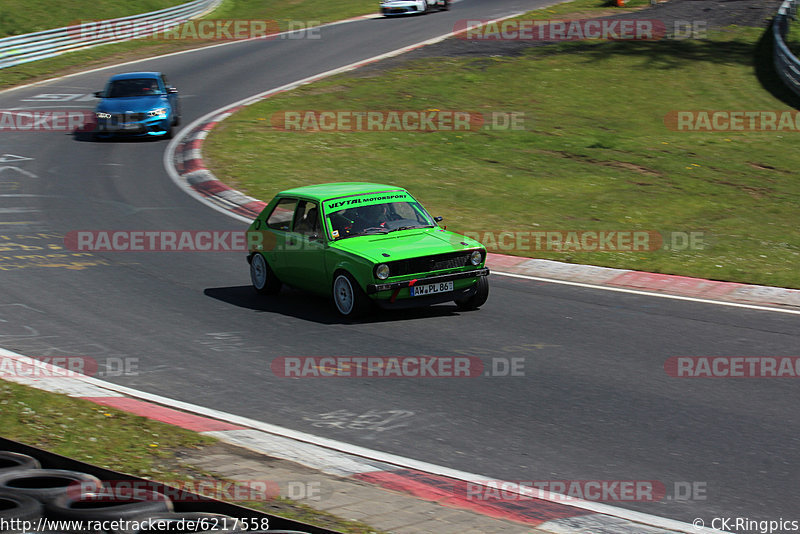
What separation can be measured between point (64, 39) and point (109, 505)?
35.5 metres

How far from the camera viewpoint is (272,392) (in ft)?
28.5

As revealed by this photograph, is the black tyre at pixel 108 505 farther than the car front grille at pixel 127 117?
No

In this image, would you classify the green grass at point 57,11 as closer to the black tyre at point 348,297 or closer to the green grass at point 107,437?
the black tyre at point 348,297

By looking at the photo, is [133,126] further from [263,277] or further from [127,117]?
[263,277]

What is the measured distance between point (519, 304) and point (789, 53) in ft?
74.2

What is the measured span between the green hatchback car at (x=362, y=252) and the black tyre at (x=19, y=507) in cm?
553

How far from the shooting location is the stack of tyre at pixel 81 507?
537 cm

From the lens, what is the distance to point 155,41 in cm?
4103

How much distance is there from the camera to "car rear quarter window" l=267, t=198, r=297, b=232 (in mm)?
12461

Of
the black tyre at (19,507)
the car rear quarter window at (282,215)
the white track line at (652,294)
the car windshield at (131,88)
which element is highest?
the car windshield at (131,88)

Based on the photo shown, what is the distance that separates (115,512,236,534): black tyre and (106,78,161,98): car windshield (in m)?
20.9

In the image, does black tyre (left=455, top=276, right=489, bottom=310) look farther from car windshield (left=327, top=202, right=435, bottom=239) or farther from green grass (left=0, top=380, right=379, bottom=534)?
green grass (left=0, top=380, right=379, bottom=534)

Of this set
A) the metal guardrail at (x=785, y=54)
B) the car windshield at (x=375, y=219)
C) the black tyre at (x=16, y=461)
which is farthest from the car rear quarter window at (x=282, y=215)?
the metal guardrail at (x=785, y=54)

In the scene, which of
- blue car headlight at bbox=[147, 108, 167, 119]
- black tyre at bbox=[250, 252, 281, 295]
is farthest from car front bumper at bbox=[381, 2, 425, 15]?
black tyre at bbox=[250, 252, 281, 295]
